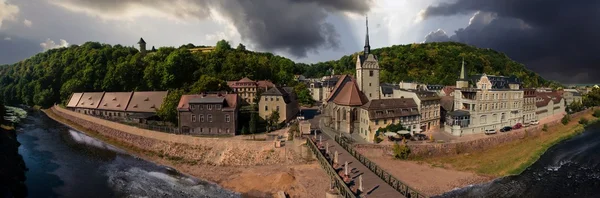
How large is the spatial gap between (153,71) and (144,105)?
15.9 metres

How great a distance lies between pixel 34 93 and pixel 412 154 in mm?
95589

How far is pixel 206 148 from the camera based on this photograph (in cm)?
4469

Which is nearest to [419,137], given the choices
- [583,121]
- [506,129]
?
[506,129]

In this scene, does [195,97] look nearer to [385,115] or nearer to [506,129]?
[385,115]

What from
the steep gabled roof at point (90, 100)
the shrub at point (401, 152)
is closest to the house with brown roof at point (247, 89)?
the steep gabled roof at point (90, 100)

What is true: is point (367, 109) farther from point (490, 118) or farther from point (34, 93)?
point (34, 93)

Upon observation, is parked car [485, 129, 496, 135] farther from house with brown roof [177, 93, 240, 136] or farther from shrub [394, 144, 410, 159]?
house with brown roof [177, 93, 240, 136]

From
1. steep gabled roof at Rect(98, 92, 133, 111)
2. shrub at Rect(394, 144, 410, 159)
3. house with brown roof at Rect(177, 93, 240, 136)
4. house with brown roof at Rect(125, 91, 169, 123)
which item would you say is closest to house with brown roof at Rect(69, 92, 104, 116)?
steep gabled roof at Rect(98, 92, 133, 111)

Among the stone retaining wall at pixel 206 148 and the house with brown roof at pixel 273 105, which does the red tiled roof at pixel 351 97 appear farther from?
the stone retaining wall at pixel 206 148

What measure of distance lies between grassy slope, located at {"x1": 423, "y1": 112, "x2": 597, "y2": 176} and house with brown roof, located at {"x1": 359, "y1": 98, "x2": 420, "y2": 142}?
7271 mm

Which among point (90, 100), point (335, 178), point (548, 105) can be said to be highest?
point (90, 100)

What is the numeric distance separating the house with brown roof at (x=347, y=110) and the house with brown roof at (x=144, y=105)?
29.2 meters

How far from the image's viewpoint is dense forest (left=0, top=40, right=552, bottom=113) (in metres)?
73.3

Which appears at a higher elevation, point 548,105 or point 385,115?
point 548,105
